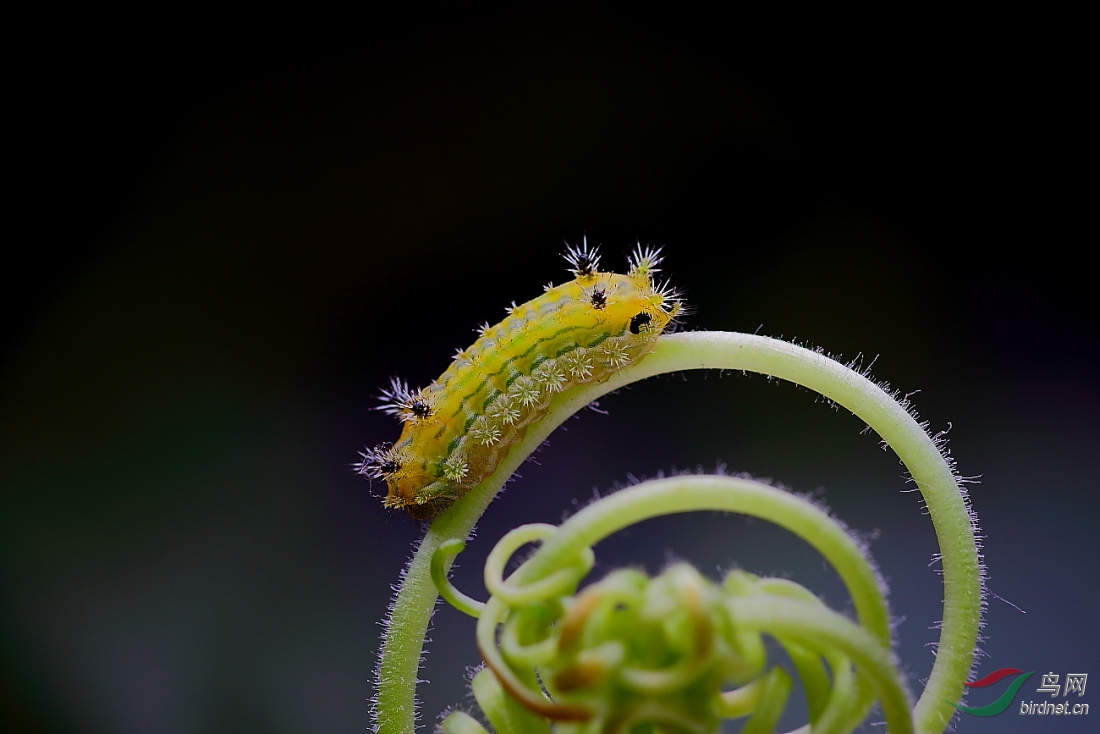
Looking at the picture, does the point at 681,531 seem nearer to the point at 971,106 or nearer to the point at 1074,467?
the point at 1074,467

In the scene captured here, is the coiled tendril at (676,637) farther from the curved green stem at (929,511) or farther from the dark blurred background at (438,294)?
the dark blurred background at (438,294)

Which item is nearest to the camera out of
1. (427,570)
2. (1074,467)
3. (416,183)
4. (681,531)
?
(427,570)

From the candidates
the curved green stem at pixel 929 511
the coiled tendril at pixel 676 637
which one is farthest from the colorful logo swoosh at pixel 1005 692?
the coiled tendril at pixel 676 637

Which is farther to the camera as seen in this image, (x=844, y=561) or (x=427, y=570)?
(x=427, y=570)

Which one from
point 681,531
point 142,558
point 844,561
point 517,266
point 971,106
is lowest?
point 844,561

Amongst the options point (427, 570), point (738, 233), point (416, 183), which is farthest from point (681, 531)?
point (427, 570)

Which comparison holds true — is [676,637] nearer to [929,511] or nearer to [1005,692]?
[929,511]

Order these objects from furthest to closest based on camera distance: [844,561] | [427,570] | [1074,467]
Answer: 1. [1074,467]
2. [427,570]
3. [844,561]

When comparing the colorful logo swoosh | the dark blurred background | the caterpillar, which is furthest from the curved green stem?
the dark blurred background
